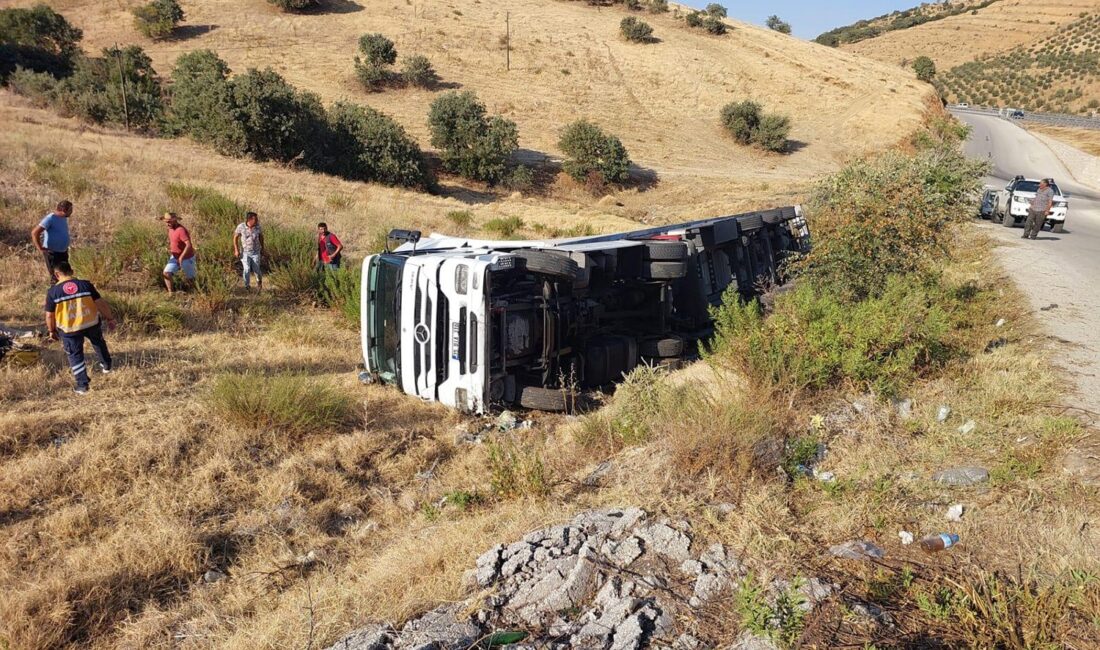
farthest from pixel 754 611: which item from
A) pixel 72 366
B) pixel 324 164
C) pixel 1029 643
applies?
pixel 324 164

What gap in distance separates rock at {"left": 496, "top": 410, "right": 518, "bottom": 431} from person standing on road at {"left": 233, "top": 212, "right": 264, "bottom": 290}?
19.6 ft

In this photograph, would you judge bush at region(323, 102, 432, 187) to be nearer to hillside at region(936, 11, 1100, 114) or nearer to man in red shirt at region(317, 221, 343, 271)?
man in red shirt at region(317, 221, 343, 271)

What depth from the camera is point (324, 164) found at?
1009 inches

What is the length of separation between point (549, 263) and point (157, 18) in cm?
4914

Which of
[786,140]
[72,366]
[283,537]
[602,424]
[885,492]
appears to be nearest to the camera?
[885,492]

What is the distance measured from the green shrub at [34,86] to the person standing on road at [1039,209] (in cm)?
3614

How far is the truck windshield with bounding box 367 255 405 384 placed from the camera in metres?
6.63

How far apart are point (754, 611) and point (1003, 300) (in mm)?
7941

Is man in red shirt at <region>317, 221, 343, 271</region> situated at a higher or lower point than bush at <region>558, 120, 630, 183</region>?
lower

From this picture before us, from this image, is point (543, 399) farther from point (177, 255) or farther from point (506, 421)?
point (177, 255)

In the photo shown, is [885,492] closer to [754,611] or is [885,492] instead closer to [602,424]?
[754,611]

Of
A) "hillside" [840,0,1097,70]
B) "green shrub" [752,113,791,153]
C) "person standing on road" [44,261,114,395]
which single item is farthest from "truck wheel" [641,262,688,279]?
"hillside" [840,0,1097,70]

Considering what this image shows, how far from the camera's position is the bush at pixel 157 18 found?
4159 cm

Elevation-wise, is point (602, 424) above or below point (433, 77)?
below
